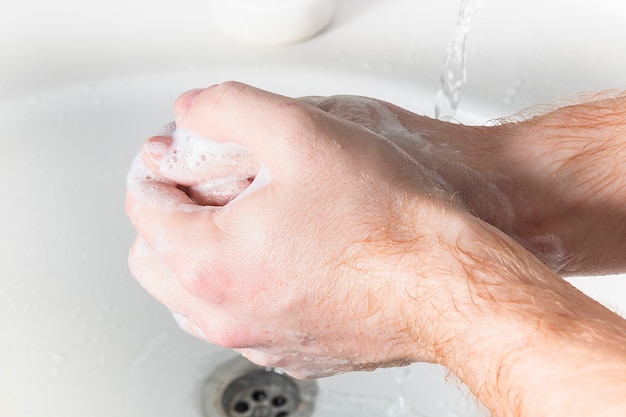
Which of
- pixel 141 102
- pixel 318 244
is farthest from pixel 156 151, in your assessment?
pixel 141 102

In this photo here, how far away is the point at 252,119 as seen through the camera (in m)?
0.49

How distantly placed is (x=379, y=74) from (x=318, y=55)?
62mm

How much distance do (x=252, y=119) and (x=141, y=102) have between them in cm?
35

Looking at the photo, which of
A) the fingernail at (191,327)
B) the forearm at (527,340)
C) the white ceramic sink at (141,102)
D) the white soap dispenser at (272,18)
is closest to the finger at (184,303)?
the fingernail at (191,327)

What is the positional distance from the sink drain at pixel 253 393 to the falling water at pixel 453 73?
0.93 ft

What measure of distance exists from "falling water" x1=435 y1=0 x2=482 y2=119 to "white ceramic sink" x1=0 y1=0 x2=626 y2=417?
2 centimetres

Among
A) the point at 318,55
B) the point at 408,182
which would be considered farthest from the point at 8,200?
the point at 408,182

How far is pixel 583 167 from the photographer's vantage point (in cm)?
61

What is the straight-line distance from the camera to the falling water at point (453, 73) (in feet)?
2.55

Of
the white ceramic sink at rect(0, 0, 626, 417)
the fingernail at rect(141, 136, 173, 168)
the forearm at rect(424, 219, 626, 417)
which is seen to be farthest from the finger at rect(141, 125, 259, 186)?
the white ceramic sink at rect(0, 0, 626, 417)

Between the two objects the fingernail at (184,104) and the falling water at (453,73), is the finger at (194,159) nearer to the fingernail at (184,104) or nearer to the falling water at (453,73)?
the fingernail at (184,104)

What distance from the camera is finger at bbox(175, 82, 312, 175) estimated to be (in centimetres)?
47

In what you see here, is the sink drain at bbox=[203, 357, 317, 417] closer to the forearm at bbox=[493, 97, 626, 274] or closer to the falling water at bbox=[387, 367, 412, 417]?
the falling water at bbox=[387, 367, 412, 417]

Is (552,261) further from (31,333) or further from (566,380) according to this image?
(31,333)
